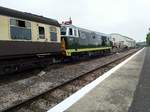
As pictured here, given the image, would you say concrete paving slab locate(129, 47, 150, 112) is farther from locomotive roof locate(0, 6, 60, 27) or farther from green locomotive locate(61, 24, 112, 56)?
green locomotive locate(61, 24, 112, 56)

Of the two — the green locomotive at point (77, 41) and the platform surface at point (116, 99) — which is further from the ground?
the green locomotive at point (77, 41)

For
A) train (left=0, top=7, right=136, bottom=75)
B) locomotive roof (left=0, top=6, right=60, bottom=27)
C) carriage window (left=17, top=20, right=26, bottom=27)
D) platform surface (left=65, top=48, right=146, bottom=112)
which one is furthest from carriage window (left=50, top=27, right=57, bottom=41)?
platform surface (left=65, top=48, right=146, bottom=112)

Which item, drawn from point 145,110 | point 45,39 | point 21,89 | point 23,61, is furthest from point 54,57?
point 145,110

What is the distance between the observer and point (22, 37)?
12.7m

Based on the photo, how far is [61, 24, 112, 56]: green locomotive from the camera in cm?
1984

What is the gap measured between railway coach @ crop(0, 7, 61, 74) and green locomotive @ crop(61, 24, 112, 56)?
364cm

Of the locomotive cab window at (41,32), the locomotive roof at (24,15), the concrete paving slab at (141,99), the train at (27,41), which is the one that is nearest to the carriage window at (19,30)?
the train at (27,41)

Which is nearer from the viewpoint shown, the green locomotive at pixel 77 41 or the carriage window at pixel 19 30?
the carriage window at pixel 19 30

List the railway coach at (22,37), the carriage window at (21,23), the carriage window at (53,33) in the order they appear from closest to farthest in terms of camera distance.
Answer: the railway coach at (22,37), the carriage window at (21,23), the carriage window at (53,33)

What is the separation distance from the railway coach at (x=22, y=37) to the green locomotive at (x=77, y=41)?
3.64 meters

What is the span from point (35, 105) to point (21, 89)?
8.49ft

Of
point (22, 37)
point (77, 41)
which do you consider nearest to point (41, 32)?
point (22, 37)

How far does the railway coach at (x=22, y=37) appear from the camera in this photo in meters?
11.4

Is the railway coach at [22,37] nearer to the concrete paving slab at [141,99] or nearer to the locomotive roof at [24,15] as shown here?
the locomotive roof at [24,15]
